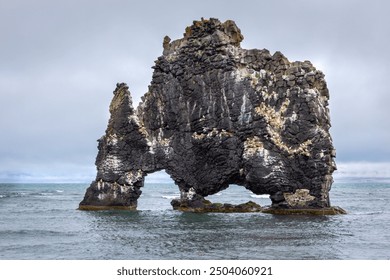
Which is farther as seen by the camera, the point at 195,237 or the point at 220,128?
the point at 220,128

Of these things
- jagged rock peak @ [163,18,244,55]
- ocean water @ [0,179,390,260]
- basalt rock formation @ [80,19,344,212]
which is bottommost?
ocean water @ [0,179,390,260]

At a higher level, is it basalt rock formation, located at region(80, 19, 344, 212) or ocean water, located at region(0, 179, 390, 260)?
basalt rock formation, located at region(80, 19, 344, 212)

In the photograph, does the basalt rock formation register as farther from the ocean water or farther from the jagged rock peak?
the ocean water

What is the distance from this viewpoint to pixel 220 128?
211 feet

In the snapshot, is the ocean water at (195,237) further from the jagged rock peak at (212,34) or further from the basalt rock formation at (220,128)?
the jagged rock peak at (212,34)

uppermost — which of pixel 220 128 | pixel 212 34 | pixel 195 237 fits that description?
pixel 212 34

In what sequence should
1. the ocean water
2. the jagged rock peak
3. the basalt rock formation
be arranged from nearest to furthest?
the ocean water < the basalt rock formation < the jagged rock peak

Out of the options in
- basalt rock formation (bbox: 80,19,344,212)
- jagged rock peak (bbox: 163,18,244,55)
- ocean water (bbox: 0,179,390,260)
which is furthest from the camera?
jagged rock peak (bbox: 163,18,244,55)

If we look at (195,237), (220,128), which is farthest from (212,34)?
(195,237)

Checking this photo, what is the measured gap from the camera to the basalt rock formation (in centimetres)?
6116

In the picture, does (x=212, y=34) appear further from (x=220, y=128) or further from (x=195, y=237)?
(x=195, y=237)

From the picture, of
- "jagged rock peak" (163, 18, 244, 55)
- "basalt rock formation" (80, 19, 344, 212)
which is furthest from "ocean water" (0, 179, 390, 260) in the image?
"jagged rock peak" (163, 18, 244, 55)

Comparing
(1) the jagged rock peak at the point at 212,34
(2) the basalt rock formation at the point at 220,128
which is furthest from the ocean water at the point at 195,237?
(1) the jagged rock peak at the point at 212,34

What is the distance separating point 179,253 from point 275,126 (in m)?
29.5
